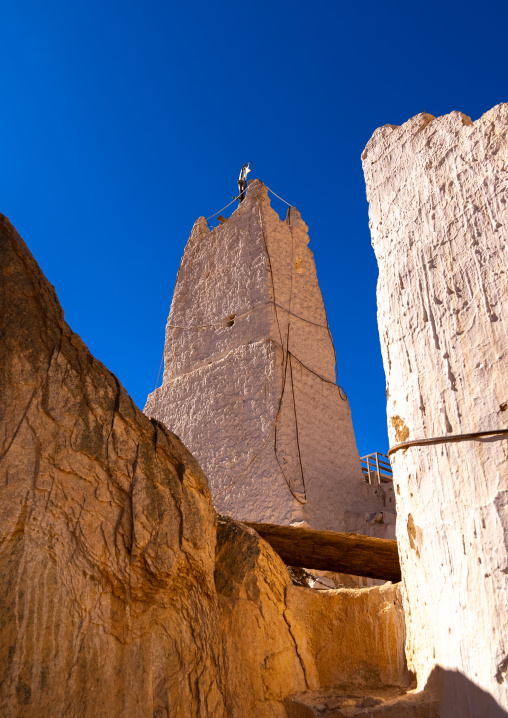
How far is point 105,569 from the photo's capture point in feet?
8.47

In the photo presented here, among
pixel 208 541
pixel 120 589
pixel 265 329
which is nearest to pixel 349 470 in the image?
pixel 265 329

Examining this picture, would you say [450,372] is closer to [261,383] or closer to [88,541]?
[88,541]

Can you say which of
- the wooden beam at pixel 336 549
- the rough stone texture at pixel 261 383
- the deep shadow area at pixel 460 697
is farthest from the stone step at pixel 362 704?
the rough stone texture at pixel 261 383

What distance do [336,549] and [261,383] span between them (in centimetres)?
322

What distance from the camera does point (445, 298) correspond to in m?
2.88

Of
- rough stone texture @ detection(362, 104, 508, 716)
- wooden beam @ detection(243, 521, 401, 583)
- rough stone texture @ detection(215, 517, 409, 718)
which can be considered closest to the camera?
rough stone texture @ detection(362, 104, 508, 716)

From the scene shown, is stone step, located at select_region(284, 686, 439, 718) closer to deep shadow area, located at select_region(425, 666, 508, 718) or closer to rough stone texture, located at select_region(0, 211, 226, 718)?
deep shadow area, located at select_region(425, 666, 508, 718)

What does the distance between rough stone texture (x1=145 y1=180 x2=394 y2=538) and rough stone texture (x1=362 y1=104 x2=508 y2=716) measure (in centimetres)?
352

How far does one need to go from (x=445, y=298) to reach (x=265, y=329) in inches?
181

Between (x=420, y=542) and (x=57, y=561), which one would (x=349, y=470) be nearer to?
(x=420, y=542)

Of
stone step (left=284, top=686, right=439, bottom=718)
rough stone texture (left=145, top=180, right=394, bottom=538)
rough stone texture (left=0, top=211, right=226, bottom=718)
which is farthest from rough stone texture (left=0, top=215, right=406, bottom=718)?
rough stone texture (left=145, top=180, right=394, bottom=538)

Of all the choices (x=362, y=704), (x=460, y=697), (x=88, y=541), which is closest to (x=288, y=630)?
(x=362, y=704)

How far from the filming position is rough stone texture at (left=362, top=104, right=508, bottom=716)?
2.32 metres

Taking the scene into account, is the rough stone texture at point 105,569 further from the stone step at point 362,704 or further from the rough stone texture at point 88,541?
the stone step at point 362,704
